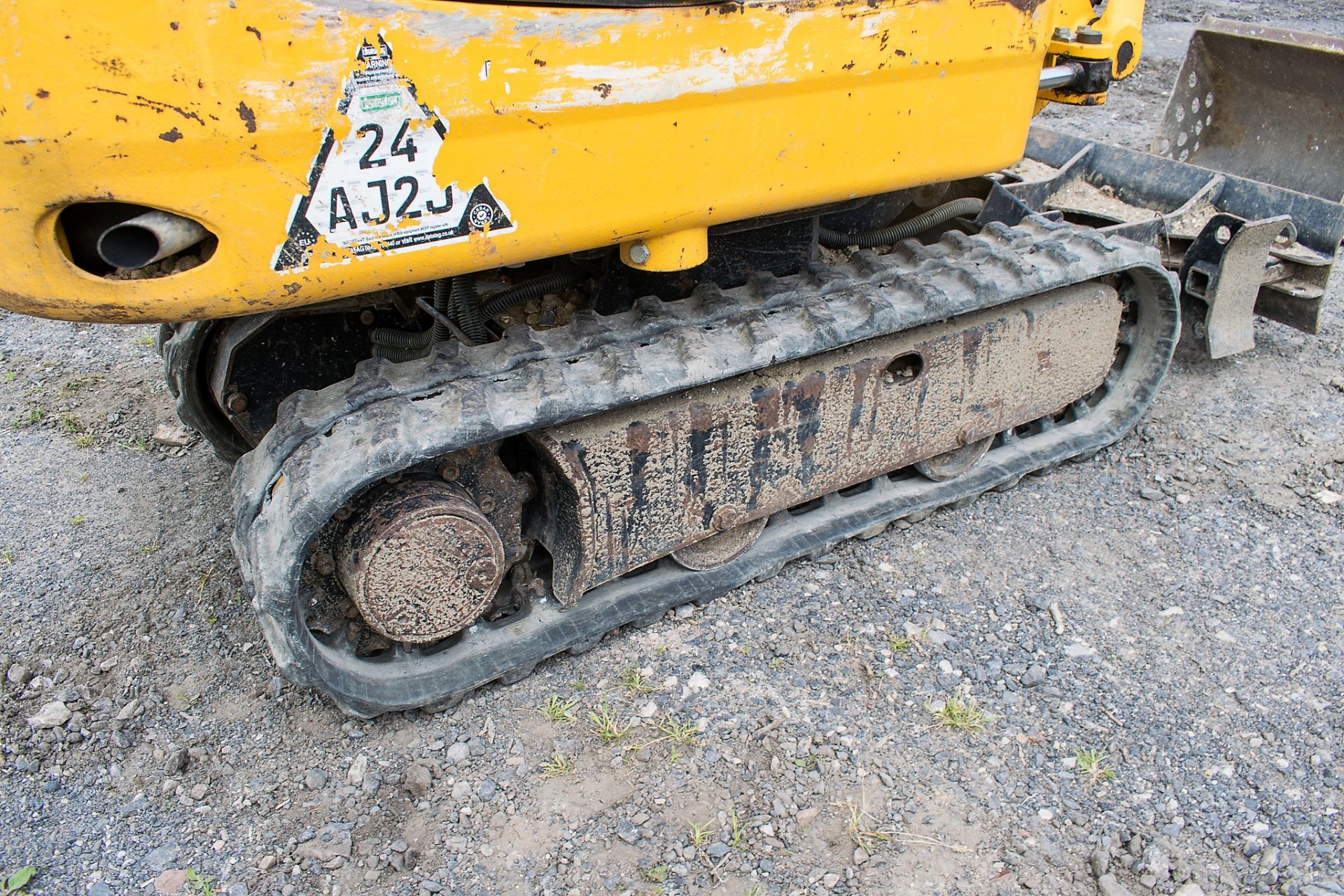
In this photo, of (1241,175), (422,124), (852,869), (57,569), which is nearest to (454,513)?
(422,124)

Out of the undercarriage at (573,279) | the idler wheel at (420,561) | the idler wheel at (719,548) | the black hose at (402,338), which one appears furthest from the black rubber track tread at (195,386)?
the idler wheel at (719,548)

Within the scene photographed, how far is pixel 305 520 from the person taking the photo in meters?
2.10

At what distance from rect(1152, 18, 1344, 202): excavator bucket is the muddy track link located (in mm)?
1635

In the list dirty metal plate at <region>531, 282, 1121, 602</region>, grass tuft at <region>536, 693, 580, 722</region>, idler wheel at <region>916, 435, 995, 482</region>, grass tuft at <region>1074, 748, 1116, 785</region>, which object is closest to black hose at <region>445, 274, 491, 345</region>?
dirty metal plate at <region>531, 282, 1121, 602</region>

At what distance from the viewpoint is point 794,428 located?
2.78 metres

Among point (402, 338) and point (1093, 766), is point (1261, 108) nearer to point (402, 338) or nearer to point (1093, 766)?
point (1093, 766)

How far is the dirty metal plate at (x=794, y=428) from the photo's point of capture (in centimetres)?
254

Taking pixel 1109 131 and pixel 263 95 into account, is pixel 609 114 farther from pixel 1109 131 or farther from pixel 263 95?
pixel 1109 131

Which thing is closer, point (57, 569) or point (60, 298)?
point (60, 298)

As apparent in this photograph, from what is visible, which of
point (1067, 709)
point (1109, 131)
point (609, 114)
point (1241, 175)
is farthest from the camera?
point (1109, 131)

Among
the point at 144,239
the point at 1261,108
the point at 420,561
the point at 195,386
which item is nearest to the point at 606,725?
the point at 420,561

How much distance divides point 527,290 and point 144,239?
1132 mm

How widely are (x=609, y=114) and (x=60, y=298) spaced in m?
1.01

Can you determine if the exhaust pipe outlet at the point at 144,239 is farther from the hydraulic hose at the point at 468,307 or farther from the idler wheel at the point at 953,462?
the idler wheel at the point at 953,462
